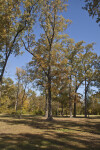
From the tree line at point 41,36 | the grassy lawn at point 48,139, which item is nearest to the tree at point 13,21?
the tree line at point 41,36

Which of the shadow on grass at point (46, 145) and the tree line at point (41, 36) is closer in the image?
the shadow on grass at point (46, 145)

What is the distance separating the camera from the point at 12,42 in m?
18.3

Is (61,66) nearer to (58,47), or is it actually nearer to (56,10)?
(58,47)

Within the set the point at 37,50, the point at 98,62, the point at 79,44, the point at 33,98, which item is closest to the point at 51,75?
the point at 37,50

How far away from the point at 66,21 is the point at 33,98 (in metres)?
57.1

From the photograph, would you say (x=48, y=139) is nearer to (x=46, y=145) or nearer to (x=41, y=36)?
(x=46, y=145)

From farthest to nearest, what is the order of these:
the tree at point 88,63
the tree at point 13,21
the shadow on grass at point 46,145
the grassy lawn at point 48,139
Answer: the tree at point 88,63 → the tree at point 13,21 → the grassy lawn at point 48,139 → the shadow on grass at point 46,145

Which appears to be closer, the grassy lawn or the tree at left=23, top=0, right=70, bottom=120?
the grassy lawn

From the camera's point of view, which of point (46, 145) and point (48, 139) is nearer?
point (46, 145)

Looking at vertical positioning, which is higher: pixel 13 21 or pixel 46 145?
pixel 13 21

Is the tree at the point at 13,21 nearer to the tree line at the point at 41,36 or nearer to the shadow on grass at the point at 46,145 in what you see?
the tree line at the point at 41,36

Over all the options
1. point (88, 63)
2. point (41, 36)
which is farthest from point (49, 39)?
point (88, 63)

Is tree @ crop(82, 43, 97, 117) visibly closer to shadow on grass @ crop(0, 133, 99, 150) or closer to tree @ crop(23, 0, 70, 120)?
tree @ crop(23, 0, 70, 120)

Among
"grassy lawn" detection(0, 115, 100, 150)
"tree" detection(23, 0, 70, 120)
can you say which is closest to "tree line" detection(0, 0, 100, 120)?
"tree" detection(23, 0, 70, 120)
